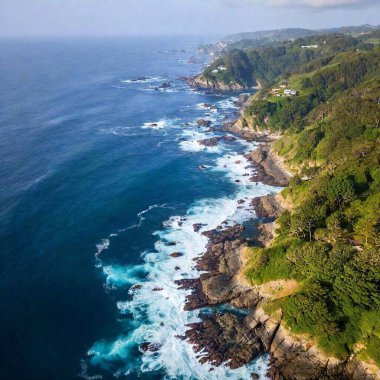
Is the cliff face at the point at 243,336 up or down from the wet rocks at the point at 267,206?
down

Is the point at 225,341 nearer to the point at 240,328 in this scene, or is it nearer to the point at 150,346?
the point at 240,328

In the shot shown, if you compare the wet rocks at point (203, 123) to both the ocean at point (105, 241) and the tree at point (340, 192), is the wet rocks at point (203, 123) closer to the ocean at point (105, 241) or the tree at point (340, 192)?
the ocean at point (105, 241)

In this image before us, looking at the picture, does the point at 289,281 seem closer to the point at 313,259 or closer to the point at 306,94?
the point at 313,259

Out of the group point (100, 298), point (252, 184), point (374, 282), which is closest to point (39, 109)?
point (252, 184)

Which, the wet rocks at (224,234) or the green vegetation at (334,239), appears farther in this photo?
the wet rocks at (224,234)

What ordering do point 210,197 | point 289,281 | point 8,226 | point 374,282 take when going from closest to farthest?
1. point 374,282
2. point 289,281
3. point 8,226
4. point 210,197

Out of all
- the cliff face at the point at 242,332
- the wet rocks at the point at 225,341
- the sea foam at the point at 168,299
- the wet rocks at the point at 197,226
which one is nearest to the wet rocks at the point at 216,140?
the sea foam at the point at 168,299

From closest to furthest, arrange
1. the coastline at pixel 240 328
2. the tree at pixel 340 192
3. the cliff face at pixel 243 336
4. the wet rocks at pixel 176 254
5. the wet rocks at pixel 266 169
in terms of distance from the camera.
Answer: the cliff face at pixel 243 336, the coastline at pixel 240 328, the tree at pixel 340 192, the wet rocks at pixel 176 254, the wet rocks at pixel 266 169
